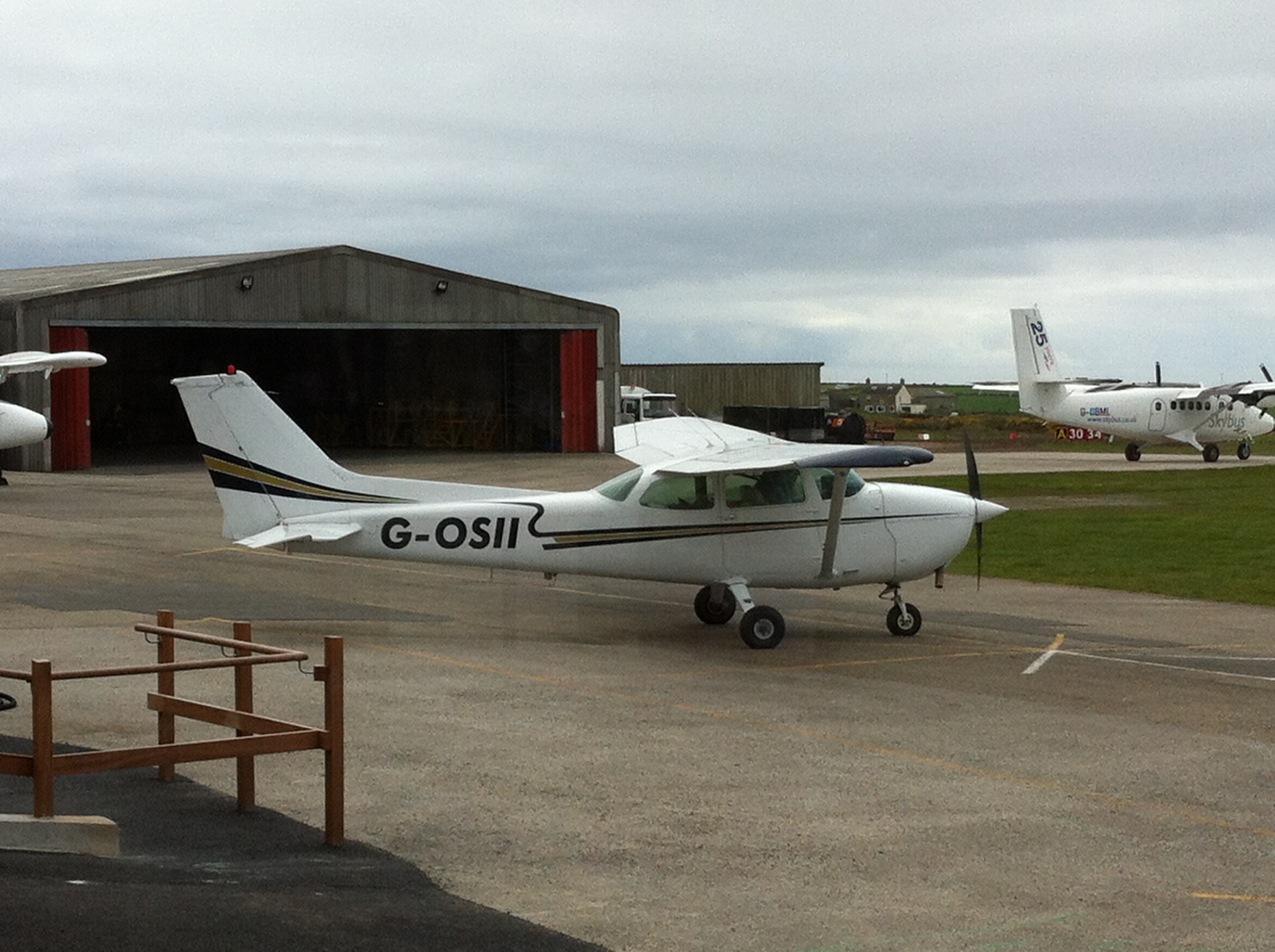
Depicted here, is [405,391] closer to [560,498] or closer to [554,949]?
[560,498]

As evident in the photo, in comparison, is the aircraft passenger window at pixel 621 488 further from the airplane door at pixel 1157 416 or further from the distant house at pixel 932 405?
the distant house at pixel 932 405

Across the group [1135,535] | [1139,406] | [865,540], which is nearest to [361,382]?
[1139,406]

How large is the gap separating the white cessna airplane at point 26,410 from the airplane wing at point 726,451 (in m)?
18.5

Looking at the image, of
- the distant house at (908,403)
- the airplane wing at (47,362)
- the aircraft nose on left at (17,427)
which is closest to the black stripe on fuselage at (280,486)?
the aircraft nose on left at (17,427)

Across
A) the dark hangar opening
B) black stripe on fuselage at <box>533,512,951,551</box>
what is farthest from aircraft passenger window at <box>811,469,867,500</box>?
the dark hangar opening

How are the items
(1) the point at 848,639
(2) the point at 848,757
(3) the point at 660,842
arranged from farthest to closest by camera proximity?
(1) the point at 848,639 → (2) the point at 848,757 → (3) the point at 660,842

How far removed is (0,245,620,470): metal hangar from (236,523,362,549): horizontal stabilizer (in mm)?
31557

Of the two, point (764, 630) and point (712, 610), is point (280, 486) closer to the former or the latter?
point (712, 610)

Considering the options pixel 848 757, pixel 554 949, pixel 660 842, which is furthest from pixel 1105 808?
pixel 554 949

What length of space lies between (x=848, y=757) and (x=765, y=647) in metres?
4.95

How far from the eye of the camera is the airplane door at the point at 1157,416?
A: 55.7 meters

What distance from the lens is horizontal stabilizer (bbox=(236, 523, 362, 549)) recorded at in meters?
16.1

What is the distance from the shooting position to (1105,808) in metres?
9.73

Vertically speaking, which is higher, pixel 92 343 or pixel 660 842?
pixel 92 343
